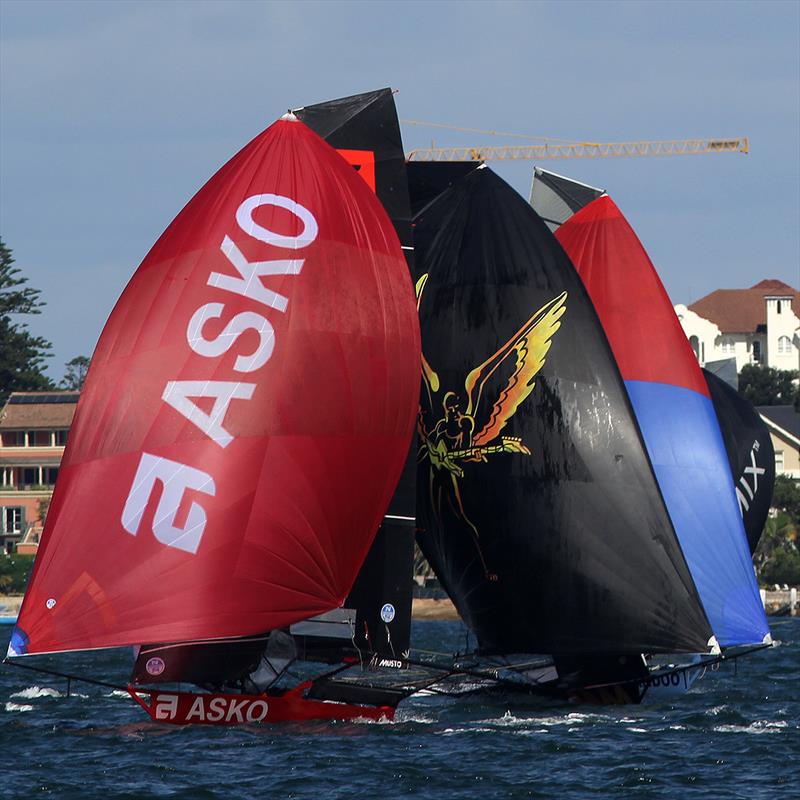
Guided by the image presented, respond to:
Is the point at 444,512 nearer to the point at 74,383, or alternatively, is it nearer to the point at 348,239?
the point at 348,239

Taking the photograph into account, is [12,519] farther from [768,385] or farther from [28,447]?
[768,385]

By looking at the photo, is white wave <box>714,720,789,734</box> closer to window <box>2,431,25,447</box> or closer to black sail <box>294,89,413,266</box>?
black sail <box>294,89,413,266</box>

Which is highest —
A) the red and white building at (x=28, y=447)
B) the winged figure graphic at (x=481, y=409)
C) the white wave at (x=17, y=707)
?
the red and white building at (x=28, y=447)

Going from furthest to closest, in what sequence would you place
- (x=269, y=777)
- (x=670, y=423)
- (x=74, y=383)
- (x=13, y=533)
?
(x=74, y=383) < (x=13, y=533) < (x=670, y=423) < (x=269, y=777)

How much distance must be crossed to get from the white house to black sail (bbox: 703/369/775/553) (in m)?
111

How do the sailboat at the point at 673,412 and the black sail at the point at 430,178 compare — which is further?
the sailboat at the point at 673,412

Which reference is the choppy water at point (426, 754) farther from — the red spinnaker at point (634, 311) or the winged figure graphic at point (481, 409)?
the red spinnaker at point (634, 311)

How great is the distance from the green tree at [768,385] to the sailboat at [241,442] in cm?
12448

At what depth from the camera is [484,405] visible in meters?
32.3

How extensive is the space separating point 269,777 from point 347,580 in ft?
13.4

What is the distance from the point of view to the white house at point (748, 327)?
15850 centimetres

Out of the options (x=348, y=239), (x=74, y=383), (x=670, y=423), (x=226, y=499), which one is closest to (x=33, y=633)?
(x=226, y=499)

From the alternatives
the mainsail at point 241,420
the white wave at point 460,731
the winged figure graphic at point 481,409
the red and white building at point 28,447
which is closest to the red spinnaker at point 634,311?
the winged figure graphic at point 481,409

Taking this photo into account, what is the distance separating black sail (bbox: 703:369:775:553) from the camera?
44781 mm
